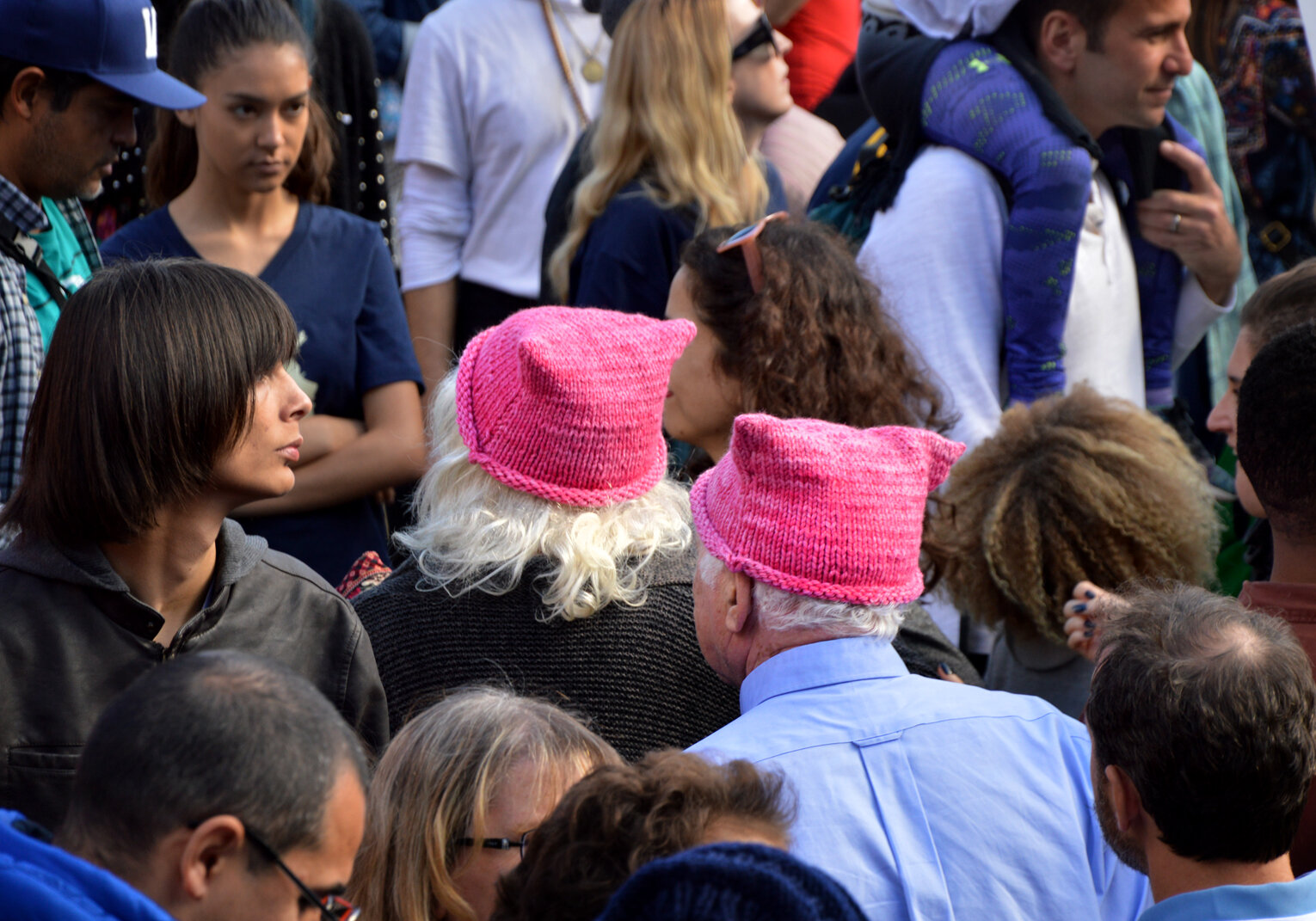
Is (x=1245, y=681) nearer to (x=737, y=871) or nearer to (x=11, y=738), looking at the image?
(x=737, y=871)

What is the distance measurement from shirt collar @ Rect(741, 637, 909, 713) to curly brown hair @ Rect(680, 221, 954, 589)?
35.8 inches

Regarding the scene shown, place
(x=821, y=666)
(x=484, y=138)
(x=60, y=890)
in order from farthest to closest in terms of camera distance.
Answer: (x=484, y=138) → (x=821, y=666) → (x=60, y=890)

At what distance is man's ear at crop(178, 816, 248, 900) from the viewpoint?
1.33 metres

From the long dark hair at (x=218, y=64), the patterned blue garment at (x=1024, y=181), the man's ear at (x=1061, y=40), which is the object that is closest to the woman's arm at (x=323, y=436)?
the long dark hair at (x=218, y=64)

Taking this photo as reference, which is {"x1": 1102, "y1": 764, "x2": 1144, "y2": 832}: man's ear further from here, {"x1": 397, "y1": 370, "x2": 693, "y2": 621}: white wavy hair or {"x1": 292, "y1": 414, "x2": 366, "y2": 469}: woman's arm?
{"x1": 292, "y1": 414, "x2": 366, "y2": 469}: woman's arm

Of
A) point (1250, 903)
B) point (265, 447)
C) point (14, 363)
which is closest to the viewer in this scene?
point (1250, 903)

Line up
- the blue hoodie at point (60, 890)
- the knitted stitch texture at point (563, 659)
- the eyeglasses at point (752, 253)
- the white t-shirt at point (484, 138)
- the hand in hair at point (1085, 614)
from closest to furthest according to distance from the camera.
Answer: the blue hoodie at point (60, 890) < the knitted stitch texture at point (563, 659) < the hand in hair at point (1085, 614) < the eyeglasses at point (752, 253) < the white t-shirt at point (484, 138)

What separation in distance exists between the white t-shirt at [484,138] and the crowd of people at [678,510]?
318 mm

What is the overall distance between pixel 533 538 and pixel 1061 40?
2240mm

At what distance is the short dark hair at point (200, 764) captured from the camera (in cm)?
134

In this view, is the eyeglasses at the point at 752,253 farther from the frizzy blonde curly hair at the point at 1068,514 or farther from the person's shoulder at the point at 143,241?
the person's shoulder at the point at 143,241

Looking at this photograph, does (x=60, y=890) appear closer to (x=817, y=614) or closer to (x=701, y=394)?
(x=817, y=614)

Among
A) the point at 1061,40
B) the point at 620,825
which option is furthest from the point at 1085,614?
the point at 1061,40

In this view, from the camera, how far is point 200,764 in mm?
1355
